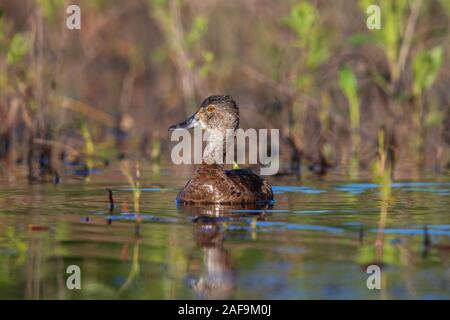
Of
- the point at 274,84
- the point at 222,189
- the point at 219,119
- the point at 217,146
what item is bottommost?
the point at 222,189

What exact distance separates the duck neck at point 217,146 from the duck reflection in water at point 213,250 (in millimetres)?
631

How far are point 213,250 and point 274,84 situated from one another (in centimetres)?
558

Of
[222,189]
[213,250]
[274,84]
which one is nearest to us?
[213,250]

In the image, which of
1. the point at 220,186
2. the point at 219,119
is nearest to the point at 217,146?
the point at 219,119

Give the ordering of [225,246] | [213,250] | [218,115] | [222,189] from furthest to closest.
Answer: [218,115], [222,189], [225,246], [213,250]

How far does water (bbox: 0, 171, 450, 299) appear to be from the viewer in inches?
203

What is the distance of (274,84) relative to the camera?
11.5 meters

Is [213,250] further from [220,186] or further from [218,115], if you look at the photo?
[218,115]

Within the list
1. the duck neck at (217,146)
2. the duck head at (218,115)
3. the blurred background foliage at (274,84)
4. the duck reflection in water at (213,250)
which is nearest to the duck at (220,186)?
the duck neck at (217,146)

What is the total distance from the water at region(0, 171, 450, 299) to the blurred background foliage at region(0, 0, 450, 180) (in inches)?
66.4

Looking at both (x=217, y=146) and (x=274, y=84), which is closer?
(x=217, y=146)

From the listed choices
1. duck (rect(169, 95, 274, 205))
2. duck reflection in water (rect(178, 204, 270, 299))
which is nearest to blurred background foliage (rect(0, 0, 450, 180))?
duck (rect(169, 95, 274, 205))

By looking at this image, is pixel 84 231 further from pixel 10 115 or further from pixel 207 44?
pixel 207 44

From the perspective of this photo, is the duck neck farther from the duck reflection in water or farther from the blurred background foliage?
the blurred background foliage
